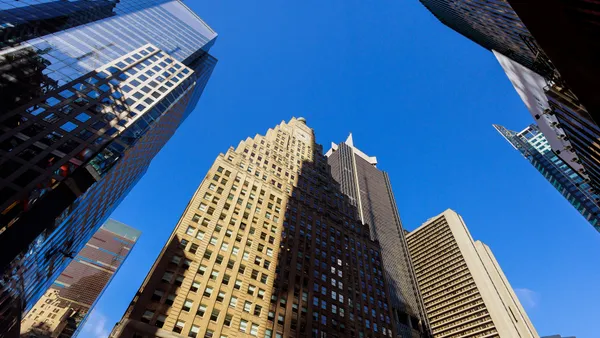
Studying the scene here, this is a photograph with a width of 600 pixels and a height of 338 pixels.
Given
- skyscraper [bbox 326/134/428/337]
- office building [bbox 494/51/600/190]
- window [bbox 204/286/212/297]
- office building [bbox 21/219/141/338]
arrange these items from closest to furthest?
1. office building [bbox 494/51/600/190]
2. window [bbox 204/286/212/297]
3. skyscraper [bbox 326/134/428/337]
4. office building [bbox 21/219/141/338]

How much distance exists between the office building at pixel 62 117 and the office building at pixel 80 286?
236ft

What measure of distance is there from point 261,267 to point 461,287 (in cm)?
10958

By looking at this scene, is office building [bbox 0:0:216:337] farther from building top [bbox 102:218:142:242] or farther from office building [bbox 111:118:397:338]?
building top [bbox 102:218:142:242]

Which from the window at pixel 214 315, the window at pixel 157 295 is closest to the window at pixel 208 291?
the window at pixel 214 315

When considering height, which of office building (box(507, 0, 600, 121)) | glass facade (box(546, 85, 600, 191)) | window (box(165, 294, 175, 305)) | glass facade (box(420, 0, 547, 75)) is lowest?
office building (box(507, 0, 600, 121))

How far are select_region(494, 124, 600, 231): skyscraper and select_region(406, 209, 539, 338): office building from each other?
39.6 meters

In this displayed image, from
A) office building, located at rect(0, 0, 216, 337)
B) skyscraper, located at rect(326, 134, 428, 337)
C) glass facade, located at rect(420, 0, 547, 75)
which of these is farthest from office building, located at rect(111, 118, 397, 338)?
glass facade, located at rect(420, 0, 547, 75)

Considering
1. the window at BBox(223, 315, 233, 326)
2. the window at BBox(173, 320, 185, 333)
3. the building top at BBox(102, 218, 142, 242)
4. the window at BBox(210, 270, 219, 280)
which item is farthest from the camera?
the building top at BBox(102, 218, 142, 242)

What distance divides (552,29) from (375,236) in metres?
120

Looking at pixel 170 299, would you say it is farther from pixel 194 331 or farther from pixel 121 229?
pixel 121 229

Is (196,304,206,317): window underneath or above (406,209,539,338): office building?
underneath

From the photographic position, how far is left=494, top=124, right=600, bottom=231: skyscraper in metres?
97.1

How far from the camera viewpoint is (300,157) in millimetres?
89125

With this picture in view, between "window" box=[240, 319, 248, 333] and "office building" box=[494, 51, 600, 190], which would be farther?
"window" box=[240, 319, 248, 333]
